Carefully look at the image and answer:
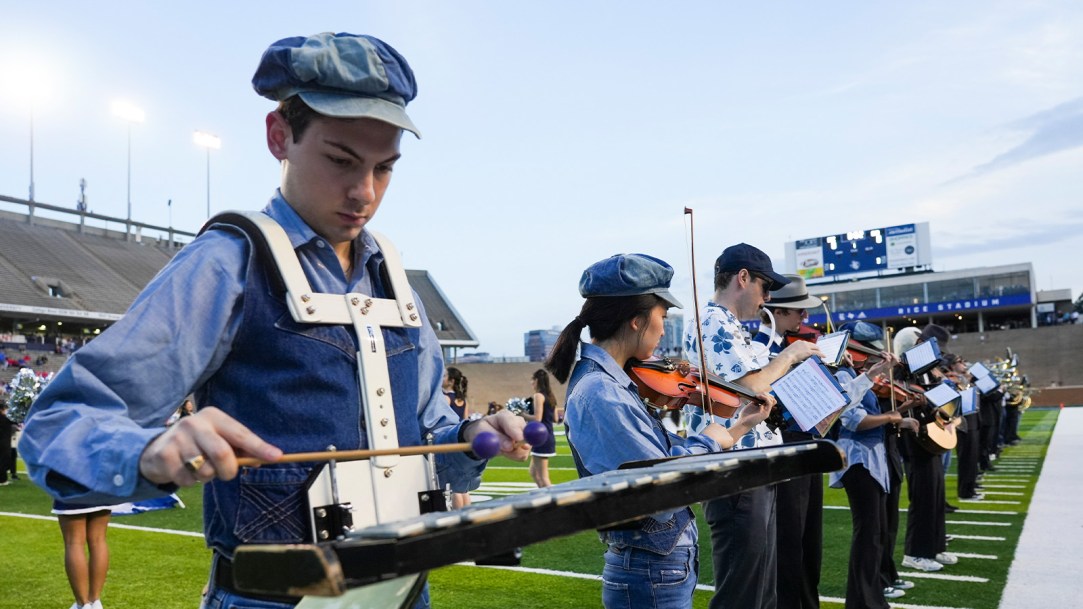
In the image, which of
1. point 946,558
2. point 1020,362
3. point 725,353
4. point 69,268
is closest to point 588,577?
point 946,558

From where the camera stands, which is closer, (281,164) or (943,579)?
(281,164)

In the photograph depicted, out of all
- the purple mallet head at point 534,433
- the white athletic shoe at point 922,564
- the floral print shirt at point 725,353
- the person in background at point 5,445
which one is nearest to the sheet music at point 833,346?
the floral print shirt at point 725,353

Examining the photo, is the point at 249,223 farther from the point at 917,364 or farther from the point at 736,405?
the point at 917,364

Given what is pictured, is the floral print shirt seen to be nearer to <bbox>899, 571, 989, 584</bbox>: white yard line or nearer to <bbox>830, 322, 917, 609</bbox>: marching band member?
<bbox>830, 322, 917, 609</bbox>: marching band member

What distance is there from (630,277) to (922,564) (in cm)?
529

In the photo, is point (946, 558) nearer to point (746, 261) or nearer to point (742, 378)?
point (746, 261)

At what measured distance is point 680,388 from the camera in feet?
13.2

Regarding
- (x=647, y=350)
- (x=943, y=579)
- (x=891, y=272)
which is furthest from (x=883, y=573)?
(x=891, y=272)

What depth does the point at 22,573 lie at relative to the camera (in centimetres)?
782

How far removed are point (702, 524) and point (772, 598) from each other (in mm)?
5665

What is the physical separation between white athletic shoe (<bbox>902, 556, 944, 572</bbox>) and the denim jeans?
198 inches

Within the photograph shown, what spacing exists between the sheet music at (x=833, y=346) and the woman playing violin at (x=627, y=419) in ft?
5.28

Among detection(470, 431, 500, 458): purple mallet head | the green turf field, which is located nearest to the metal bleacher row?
the green turf field

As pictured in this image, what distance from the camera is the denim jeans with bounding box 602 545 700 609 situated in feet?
10.5
